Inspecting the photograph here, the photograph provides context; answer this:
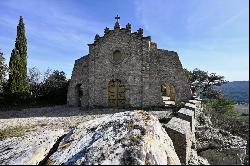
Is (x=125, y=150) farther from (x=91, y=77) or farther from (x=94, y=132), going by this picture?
(x=91, y=77)

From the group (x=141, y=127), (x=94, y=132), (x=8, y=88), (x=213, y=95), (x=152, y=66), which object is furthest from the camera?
(x=213, y=95)

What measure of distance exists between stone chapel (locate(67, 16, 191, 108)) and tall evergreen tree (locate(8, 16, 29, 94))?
730 cm

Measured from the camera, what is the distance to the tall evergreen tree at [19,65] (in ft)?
83.5

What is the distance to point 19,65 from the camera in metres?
26.2

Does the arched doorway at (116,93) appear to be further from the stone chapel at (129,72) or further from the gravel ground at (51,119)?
the gravel ground at (51,119)

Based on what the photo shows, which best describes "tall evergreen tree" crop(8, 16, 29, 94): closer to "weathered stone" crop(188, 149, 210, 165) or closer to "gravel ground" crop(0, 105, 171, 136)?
"gravel ground" crop(0, 105, 171, 136)

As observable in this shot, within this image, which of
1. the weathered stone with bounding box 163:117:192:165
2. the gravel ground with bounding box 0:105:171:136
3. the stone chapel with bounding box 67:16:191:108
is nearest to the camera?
the weathered stone with bounding box 163:117:192:165

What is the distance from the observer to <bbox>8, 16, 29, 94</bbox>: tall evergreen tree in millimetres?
25438

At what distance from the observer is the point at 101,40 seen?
22.4 metres

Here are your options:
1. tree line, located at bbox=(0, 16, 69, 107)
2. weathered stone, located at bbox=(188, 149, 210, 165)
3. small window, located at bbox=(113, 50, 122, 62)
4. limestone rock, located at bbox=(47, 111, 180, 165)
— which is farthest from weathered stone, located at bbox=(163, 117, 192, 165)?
tree line, located at bbox=(0, 16, 69, 107)

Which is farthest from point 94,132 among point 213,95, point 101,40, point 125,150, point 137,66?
point 213,95

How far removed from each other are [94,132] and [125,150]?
1.33m

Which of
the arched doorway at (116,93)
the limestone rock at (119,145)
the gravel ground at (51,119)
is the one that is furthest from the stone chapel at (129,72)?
the limestone rock at (119,145)

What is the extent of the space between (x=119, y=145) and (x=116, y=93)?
18323 mm
